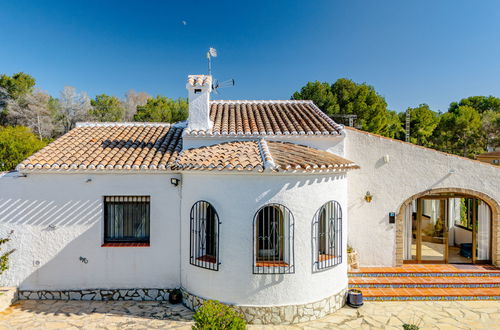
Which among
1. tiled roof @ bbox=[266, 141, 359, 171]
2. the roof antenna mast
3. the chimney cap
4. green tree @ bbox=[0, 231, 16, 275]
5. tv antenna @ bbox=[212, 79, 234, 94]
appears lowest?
green tree @ bbox=[0, 231, 16, 275]

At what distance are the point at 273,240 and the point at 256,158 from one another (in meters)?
3.12

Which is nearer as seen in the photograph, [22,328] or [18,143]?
[22,328]

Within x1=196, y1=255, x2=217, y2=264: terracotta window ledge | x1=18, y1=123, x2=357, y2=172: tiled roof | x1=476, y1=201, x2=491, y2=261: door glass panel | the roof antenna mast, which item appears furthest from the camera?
the roof antenna mast

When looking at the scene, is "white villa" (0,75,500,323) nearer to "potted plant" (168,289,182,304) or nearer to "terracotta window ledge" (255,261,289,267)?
"terracotta window ledge" (255,261,289,267)

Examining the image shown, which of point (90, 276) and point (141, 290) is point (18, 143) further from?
point (141, 290)

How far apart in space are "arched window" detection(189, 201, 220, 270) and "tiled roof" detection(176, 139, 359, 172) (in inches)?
68.0

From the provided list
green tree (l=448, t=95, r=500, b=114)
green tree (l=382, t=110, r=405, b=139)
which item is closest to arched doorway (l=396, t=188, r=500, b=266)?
green tree (l=382, t=110, r=405, b=139)

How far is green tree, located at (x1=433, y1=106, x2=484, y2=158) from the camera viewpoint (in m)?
52.0

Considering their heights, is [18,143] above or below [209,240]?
above

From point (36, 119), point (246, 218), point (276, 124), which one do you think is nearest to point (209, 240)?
point (246, 218)

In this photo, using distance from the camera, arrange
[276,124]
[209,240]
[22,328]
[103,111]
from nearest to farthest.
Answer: [22,328] < [209,240] < [276,124] < [103,111]

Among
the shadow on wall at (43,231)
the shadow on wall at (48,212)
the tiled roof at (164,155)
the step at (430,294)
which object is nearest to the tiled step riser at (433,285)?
the step at (430,294)

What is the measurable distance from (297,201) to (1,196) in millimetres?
12200

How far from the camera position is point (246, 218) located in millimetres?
9922
